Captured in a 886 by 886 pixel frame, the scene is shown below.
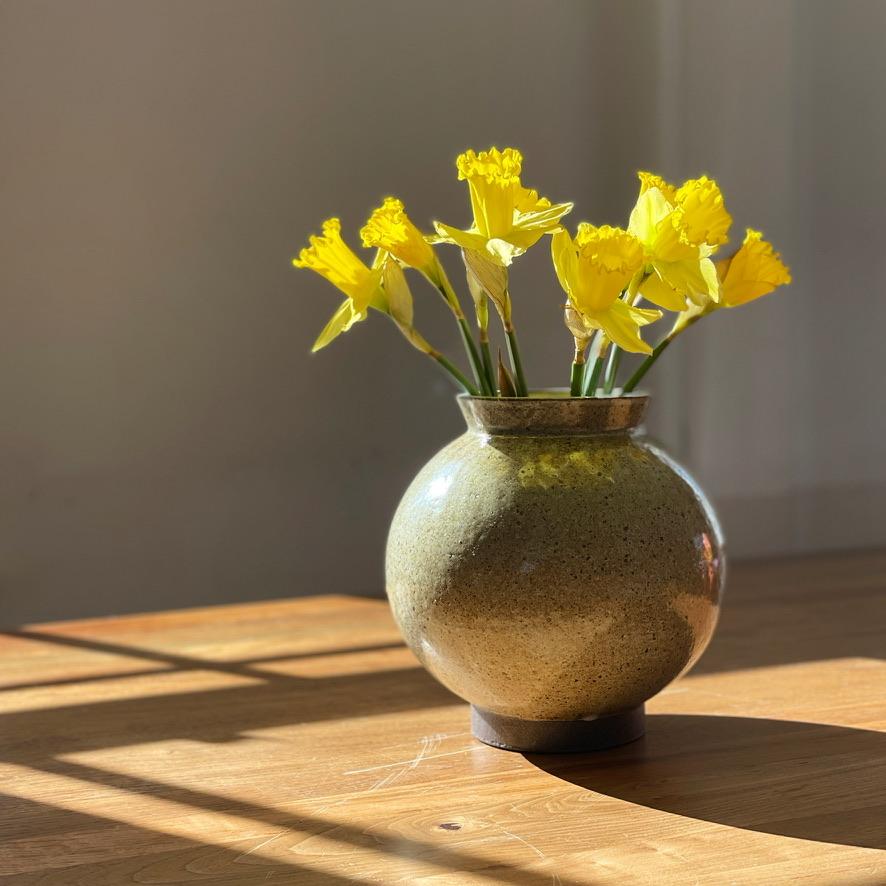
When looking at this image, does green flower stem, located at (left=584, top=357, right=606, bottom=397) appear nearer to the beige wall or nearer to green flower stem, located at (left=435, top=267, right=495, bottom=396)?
green flower stem, located at (left=435, top=267, right=495, bottom=396)

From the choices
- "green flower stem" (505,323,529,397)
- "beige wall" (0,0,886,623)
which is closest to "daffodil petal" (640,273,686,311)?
"green flower stem" (505,323,529,397)

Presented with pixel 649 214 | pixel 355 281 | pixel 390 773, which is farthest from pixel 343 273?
pixel 390 773

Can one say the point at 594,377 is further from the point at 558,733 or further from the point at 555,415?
the point at 558,733

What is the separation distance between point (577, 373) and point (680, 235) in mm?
129

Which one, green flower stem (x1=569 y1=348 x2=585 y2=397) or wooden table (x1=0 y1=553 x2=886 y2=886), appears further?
green flower stem (x1=569 y1=348 x2=585 y2=397)

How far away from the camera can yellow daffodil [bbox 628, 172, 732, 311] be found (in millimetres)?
869

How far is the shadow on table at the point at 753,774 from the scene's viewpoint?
2.80 ft

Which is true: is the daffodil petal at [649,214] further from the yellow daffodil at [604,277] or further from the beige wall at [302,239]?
the beige wall at [302,239]

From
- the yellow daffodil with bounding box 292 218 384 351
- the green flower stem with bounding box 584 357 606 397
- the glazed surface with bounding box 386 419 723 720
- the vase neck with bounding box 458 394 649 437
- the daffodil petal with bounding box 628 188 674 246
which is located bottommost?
the glazed surface with bounding box 386 419 723 720

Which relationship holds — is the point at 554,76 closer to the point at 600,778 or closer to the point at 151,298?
the point at 151,298

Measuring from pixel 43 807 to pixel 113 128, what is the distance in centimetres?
148

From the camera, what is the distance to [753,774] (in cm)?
94

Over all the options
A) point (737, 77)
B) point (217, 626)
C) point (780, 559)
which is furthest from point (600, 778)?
point (737, 77)

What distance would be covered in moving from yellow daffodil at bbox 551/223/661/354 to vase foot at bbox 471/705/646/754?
0.31m
